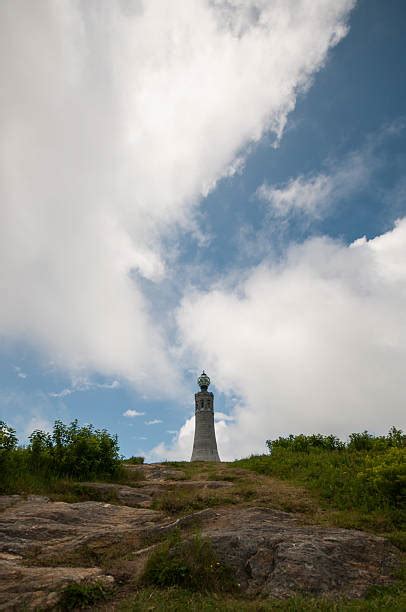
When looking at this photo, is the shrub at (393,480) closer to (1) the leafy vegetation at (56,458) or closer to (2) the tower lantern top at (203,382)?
(1) the leafy vegetation at (56,458)

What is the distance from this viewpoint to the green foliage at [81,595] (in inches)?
195

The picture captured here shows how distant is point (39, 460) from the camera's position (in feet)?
44.7

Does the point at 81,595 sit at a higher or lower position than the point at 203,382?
lower

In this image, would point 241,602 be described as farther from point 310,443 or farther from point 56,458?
point 310,443

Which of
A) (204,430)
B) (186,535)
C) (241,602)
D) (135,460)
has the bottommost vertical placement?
(241,602)

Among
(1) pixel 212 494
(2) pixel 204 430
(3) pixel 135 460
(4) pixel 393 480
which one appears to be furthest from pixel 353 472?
(2) pixel 204 430

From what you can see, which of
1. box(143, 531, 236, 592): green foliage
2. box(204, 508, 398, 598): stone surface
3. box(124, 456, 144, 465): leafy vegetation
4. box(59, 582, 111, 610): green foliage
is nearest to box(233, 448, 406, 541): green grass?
box(204, 508, 398, 598): stone surface

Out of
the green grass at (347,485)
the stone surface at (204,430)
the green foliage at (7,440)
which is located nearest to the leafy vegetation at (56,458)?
the green foliage at (7,440)

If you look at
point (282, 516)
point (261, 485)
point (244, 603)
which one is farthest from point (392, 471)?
point (244, 603)

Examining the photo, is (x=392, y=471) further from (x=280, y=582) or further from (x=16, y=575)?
(x=16, y=575)

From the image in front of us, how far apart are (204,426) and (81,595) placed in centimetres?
5013

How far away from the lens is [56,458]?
45.3ft

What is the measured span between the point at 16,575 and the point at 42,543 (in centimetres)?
166

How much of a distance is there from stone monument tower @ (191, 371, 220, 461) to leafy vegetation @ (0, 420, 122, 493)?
38696 millimetres
